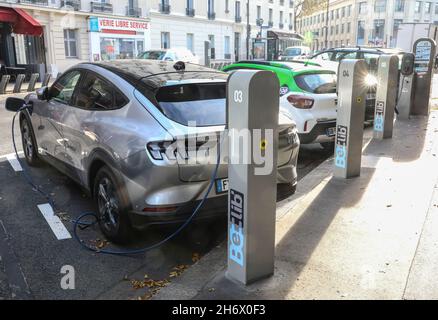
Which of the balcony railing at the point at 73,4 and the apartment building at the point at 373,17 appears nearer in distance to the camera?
the balcony railing at the point at 73,4

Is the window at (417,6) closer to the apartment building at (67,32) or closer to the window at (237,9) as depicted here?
the window at (237,9)

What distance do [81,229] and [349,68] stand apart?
11.8 ft

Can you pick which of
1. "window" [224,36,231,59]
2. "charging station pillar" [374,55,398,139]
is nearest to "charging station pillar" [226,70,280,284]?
"charging station pillar" [374,55,398,139]

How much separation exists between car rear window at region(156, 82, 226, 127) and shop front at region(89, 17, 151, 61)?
2776cm

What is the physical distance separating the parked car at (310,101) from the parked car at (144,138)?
2.35 m

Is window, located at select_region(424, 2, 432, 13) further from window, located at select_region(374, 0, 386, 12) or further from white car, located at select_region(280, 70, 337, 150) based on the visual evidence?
white car, located at select_region(280, 70, 337, 150)

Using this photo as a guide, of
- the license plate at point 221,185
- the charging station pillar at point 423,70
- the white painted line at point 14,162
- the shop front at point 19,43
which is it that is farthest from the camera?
the shop front at point 19,43

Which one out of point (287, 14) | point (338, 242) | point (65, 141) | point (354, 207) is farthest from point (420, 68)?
point (287, 14)

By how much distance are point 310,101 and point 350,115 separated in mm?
1313

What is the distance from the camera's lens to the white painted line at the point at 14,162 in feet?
21.4

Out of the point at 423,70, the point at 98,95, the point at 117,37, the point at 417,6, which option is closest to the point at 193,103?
the point at 98,95

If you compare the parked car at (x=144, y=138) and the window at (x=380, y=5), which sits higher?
the window at (x=380, y=5)

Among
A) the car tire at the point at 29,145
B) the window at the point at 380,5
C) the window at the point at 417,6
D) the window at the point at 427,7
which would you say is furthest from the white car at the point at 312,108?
the window at the point at 427,7

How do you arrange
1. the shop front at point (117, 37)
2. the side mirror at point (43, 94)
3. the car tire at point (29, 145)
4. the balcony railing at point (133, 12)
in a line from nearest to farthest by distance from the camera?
the side mirror at point (43, 94) → the car tire at point (29, 145) → the shop front at point (117, 37) → the balcony railing at point (133, 12)
